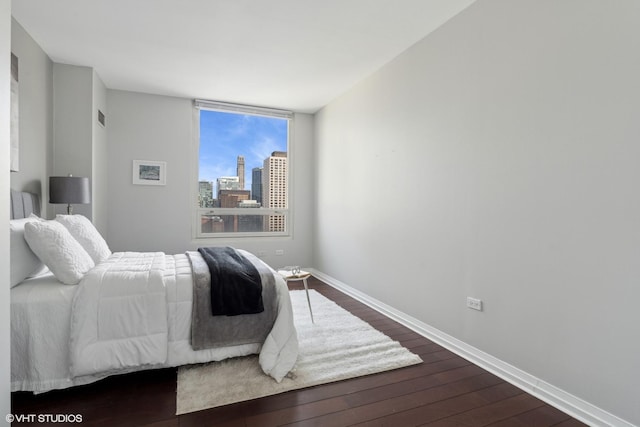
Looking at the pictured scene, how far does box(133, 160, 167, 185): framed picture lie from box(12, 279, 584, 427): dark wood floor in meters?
3.11

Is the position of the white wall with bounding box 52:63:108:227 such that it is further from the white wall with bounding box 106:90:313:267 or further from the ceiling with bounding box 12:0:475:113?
the white wall with bounding box 106:90:313:267

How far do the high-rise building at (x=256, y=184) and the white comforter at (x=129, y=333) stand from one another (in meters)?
3.05

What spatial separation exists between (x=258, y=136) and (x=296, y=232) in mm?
1696

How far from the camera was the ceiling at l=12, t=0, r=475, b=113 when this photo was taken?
265 centimetres

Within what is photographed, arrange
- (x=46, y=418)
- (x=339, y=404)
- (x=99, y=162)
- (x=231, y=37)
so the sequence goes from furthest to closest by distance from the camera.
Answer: (x=99, y=162) → (x=231, y=37) → (x=339, y=404) → (x=46, y=418)

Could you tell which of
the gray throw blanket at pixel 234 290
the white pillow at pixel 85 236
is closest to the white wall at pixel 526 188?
the gray throw blanket at pixel 234 290

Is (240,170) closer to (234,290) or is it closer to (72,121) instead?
(72,121)

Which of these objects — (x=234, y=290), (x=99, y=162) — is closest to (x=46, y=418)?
(x=234, y=290)

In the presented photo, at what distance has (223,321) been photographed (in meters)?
2.30

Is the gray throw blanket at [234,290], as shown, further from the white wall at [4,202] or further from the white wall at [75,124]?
the white wall at [75,124]

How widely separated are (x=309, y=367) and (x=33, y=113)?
3522 millimetres

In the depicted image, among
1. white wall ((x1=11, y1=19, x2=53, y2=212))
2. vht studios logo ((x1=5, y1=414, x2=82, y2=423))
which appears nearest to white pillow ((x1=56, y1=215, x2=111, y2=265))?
white wall ((x1=11, y1=19, x2=53, y2=212))

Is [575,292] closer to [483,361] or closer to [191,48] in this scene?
[483,361]

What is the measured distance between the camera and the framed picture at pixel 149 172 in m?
4.64
